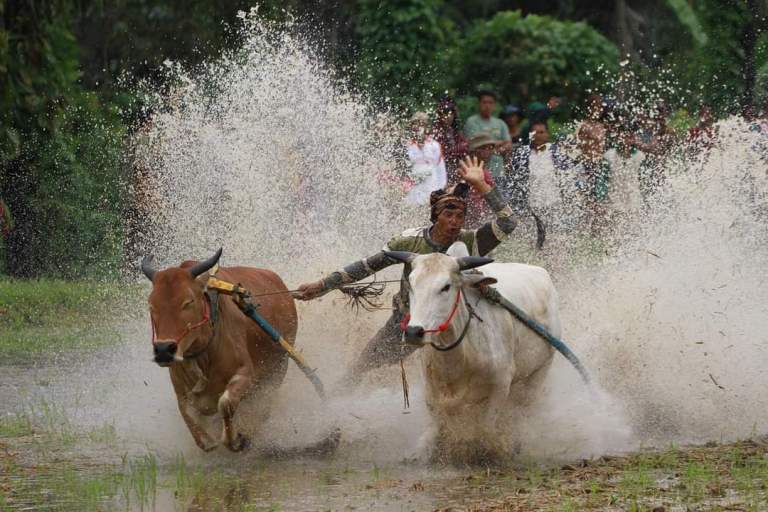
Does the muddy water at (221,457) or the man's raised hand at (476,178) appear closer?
the muddy water at (221,457)

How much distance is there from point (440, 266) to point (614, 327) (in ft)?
8.69

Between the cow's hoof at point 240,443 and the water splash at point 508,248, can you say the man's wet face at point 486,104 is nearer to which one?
the water splash at point 508,248

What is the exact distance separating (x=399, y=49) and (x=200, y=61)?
2.77 metres

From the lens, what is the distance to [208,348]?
8.30 meters

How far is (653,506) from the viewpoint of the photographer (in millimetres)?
6918

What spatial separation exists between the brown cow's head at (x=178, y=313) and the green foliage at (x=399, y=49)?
478 inches

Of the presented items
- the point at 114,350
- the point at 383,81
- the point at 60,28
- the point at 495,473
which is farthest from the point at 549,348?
the point at 383,81

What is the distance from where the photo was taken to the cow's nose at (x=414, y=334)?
7.58 m

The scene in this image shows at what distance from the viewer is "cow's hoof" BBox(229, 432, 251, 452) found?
8.27 meters

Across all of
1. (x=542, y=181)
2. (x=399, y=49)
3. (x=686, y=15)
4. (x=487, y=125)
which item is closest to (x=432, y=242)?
(x=542, y=181)

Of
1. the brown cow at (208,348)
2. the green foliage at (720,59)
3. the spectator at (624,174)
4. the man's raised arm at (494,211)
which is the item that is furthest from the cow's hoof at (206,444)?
the green foliage at (720,59)

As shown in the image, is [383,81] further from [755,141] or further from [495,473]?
[495,473]

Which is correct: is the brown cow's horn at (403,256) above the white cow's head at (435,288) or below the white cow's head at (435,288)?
above

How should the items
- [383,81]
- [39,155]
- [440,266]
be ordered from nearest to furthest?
[440,266] → [39,155] → [383,81]
